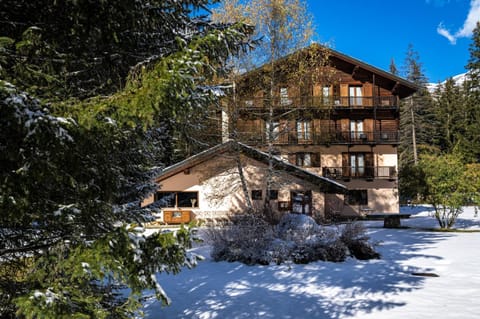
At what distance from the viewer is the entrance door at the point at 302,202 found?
21.8 meters

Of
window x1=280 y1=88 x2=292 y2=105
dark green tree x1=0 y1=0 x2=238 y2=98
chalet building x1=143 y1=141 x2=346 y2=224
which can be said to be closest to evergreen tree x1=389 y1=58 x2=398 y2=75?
chalet building x1=143 y1=141 x2=346 y2=224

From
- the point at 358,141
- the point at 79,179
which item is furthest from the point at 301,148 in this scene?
the point at 79,179

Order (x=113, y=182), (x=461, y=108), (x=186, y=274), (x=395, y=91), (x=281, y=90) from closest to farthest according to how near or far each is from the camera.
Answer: (x=113, y=182) → (x=186, y=274) → (x=281, y=90) → (x=395, y=91) → (x=461, y=108)

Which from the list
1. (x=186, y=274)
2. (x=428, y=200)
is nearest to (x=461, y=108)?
(x=428, y=200)

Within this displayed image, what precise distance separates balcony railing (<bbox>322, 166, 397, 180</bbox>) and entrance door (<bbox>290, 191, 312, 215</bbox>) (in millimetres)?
4920

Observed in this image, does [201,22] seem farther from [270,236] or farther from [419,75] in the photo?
[419,75]

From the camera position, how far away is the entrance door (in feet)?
71.5

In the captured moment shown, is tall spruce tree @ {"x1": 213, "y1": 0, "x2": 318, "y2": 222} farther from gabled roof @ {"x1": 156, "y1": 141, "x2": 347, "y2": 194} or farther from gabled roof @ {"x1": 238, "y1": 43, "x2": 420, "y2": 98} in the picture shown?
gabled roof @ {"x1": 238, "y1": 43, "x2": 420, "y2": 98}

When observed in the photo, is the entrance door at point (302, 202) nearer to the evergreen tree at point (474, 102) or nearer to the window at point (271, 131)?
the window at point (271, 131)

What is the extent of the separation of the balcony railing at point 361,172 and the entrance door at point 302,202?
16.1ft

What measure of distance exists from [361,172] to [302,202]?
7.27m

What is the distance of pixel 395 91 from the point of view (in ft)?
87.6

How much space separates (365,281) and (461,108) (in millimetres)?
47380

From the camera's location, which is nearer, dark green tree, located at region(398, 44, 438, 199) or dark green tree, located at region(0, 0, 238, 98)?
dark green tree, located at region(0, 0, 238, 98)
